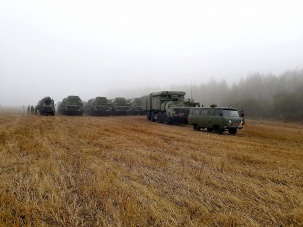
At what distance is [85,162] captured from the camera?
9055mm

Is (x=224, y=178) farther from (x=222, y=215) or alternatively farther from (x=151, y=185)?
(x=222, y=215)

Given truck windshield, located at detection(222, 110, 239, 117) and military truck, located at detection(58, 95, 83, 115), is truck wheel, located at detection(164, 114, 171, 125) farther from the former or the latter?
military truck, located at detection(58, 95, 83, 115)

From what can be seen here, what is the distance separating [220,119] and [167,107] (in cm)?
879


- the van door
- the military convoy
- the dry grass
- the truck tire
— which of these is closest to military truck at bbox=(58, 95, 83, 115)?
the military convoy

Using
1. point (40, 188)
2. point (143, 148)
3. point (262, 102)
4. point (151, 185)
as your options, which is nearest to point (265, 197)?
point (151, 185)

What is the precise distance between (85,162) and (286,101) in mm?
33737

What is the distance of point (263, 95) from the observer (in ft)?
164

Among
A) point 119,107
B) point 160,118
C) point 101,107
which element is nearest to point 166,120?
point 160,118

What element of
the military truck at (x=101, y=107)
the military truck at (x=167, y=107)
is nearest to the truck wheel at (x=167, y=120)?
the military truck at (x=167, y=107)

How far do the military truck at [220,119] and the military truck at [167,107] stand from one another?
4.49m

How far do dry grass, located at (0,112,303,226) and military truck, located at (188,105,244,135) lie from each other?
749cm

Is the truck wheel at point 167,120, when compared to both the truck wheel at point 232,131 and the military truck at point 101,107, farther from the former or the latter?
the military truck at point 101,107

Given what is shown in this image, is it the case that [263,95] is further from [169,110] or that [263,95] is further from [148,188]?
[148,188]

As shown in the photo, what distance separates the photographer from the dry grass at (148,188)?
4.91 m
